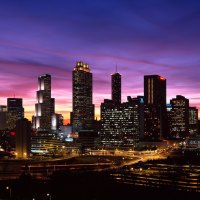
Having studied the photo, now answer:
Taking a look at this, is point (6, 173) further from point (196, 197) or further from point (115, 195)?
point (196, 197)

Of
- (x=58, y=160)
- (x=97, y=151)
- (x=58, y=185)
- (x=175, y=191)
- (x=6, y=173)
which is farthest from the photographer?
(x=97, y=151)

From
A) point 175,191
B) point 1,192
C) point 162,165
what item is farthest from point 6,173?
point 175,191

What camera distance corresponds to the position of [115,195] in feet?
266

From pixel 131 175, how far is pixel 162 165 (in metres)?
12.0

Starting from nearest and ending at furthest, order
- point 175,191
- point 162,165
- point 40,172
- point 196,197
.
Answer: point 196,197 → point 175,191 → point 162,165 → point 40,172

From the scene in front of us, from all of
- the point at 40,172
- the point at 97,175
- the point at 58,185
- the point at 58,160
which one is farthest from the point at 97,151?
the point at 58,185

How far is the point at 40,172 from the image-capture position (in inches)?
4742

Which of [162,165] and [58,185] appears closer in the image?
[58,185]

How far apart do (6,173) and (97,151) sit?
88.7 m

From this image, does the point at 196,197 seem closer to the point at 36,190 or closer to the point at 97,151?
the point at 36,190

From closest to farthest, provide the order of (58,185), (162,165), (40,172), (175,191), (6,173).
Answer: (175,191)
(58,185)
(162,165)
(6,173)
(40,172)

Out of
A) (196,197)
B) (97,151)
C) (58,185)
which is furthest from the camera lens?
(97,151)

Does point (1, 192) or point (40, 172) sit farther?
point (40, 172)

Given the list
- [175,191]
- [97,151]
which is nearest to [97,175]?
[175,191]
